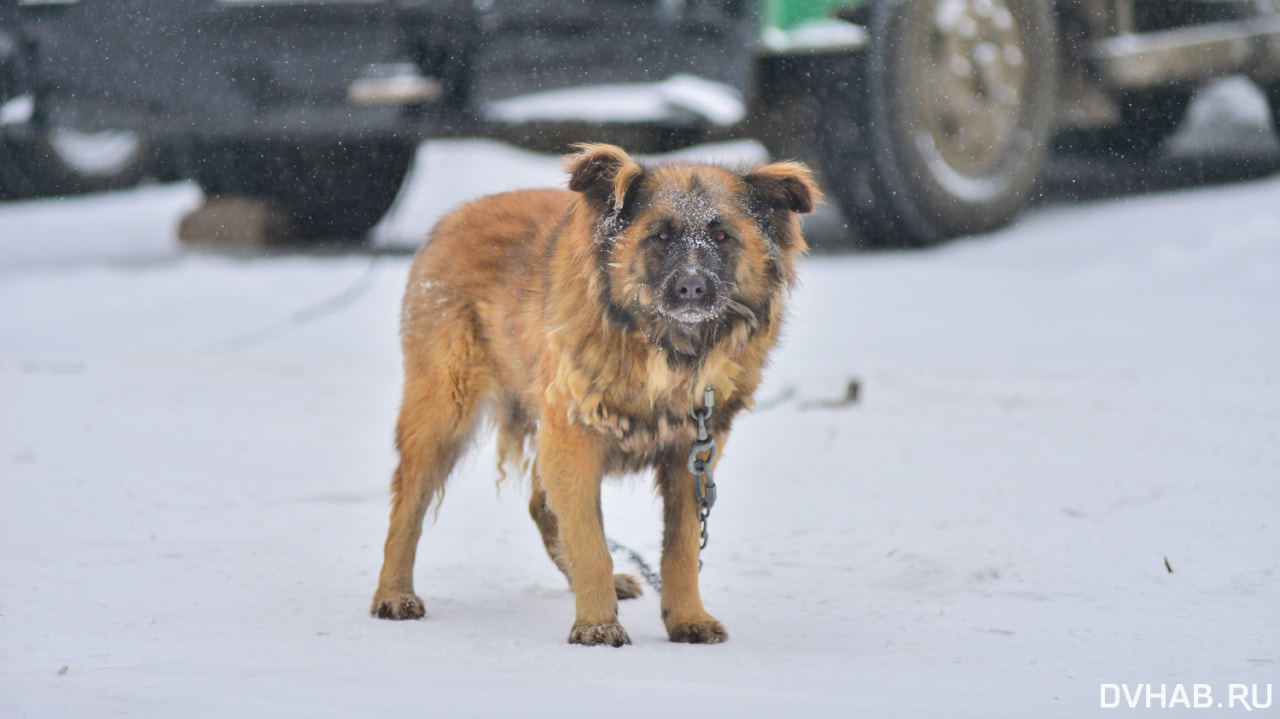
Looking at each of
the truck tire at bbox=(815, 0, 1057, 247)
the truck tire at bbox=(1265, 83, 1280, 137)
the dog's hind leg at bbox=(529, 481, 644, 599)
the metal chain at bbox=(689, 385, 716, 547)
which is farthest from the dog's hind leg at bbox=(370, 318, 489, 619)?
the truck tire at bbox=(1265, 83, 1280, 137)

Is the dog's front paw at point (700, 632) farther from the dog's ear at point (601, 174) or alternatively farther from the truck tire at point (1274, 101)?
the truck tire at point (1274, 101)

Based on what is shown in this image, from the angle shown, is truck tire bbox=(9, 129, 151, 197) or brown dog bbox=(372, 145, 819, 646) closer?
brown dog bbox=(372, 145, 819, 646)

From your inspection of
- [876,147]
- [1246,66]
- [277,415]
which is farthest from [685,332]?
[1246,66]

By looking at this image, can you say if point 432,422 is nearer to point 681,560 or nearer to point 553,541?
point 553,541

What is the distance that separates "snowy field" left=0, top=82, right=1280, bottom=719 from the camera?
3.31 m

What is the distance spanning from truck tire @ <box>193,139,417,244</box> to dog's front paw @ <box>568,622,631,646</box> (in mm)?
6227

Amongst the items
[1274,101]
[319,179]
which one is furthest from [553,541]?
[1274,101]

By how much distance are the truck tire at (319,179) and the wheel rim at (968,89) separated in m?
3.32

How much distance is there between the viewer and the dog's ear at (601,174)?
3.76 meters

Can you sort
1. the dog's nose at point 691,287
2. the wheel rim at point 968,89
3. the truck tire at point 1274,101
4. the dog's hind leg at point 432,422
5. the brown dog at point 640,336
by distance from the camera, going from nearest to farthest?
the dog's nose at point 691,287 → the brown dog at point 640,336 → the dog's hind leg at point 432,422 → the wheel rim at point 968,89 → the truck tire at point 1274,101

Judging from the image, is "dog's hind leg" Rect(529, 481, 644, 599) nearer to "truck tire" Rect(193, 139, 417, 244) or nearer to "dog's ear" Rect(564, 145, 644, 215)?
"dog's ear" Rect(564, 145, 644, 215)

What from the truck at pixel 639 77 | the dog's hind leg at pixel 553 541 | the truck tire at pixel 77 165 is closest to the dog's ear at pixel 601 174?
the dog's hind leg at pixel 553 541

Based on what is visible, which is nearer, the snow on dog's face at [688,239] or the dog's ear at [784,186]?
the snow on dog's face at [688,239]

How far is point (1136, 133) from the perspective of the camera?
1166cm
